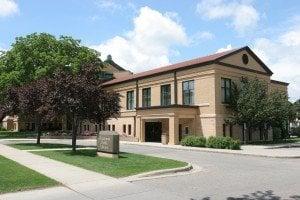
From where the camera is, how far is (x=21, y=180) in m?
13.8

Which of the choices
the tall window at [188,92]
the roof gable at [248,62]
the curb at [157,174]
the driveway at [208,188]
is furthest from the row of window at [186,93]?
the driveway at [208,188]

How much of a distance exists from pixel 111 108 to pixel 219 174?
11079mm

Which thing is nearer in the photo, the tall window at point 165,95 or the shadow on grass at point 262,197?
the shadow on grass at point 262,197

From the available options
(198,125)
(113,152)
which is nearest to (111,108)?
(113,152)

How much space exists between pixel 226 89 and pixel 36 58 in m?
22.7

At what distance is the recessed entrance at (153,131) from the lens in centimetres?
4500

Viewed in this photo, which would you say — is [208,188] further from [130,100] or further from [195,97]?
[130,100]

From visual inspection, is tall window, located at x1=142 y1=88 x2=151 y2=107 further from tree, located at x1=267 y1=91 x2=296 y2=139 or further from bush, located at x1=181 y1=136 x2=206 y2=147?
tree, located at x1=267 y1=91 x2=296 y2=139

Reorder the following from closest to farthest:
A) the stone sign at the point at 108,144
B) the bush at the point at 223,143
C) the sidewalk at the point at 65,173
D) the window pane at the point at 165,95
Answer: the sidewalk at the point at 65,173
the stone sign at the point at 108,144
the bush at the point at 223,143
the window pane at the point at 165,95

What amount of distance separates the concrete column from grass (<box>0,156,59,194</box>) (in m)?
23.4

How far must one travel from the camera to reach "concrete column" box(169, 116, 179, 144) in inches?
1535

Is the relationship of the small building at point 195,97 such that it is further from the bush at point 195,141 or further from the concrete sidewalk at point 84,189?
the concrete sidewalk at point 84,189

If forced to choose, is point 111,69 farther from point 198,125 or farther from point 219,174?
point 219,174

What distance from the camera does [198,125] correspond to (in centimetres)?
4056
